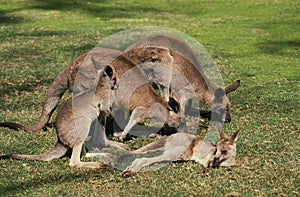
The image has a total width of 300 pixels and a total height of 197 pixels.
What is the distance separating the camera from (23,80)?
9984mm

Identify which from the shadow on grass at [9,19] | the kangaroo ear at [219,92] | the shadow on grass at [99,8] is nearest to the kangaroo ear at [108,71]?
the kangaroo ear at [219,92]

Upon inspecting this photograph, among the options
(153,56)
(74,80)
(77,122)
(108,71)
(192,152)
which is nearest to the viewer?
(192,152)

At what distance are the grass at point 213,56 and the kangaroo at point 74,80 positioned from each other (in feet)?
0.58

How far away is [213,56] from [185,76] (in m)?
3.63

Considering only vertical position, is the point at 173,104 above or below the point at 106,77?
below

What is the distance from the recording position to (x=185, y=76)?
7945 millimetres

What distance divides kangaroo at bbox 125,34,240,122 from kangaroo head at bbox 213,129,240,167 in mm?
1583

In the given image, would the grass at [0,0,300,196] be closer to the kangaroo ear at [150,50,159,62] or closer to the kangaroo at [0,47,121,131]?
the kangaroo at [0,47,121,131]

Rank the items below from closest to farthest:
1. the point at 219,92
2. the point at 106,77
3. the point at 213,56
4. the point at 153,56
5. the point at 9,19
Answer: the point at 106,77
the point at 219,92
the point at 153,56
the point at 213,56
the point at 9,19

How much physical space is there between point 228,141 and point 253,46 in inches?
279

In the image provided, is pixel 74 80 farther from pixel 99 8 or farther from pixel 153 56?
pixel 99 8

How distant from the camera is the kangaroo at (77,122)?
6.07 m

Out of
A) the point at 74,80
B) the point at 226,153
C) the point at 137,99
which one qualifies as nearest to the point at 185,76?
the point at 137,99

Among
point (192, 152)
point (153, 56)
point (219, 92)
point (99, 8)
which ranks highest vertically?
point (153, 56)
